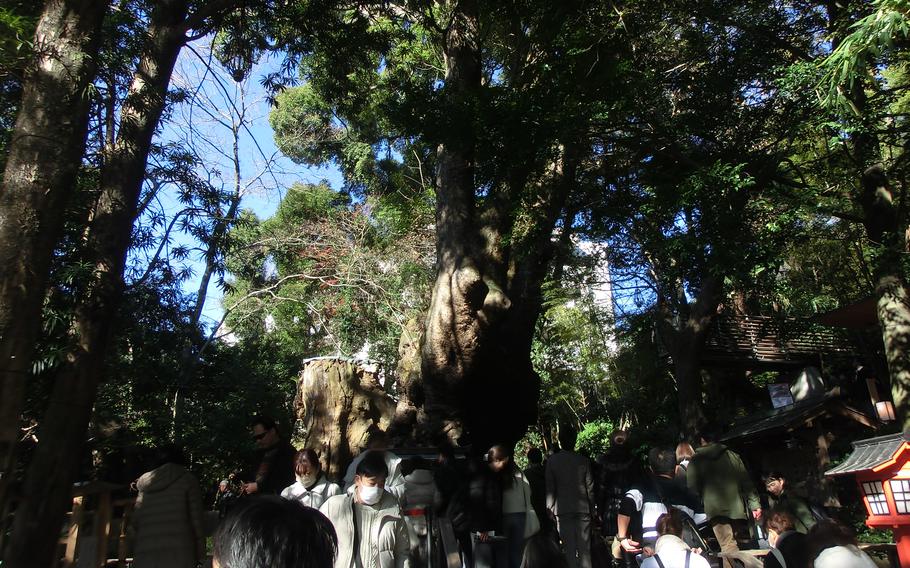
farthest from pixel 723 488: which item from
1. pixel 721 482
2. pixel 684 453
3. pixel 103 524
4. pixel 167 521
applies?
pixel 103 524

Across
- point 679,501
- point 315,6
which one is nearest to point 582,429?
point 679,501

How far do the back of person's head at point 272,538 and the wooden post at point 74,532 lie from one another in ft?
17.3

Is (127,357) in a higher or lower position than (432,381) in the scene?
higher

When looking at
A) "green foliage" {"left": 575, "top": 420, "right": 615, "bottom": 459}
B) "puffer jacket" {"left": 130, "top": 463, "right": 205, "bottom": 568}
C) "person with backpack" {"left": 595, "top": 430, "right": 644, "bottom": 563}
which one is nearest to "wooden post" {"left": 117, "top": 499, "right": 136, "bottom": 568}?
"puffer jacket" {"left": 130, "top": 463, "right": 205, "bottom": 568}

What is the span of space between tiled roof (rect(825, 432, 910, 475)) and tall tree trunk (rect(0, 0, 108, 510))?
18.6ft

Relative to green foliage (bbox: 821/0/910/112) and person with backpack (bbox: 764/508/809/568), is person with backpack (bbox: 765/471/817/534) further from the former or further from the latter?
green foliage (bbox: 821/0/910/112)

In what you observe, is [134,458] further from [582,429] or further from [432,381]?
[582,429]

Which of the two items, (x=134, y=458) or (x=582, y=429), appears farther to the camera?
(x=582, y=429)

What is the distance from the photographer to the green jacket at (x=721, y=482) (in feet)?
21.8

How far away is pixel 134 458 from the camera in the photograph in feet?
31.8

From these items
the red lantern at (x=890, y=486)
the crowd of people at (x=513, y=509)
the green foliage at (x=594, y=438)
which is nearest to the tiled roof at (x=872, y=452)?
the red lantern at (x=890, y=486)

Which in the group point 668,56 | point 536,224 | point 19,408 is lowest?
point 19,408

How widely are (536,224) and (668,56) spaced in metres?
5.06

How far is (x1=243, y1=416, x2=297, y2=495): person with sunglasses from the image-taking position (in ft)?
18.5
